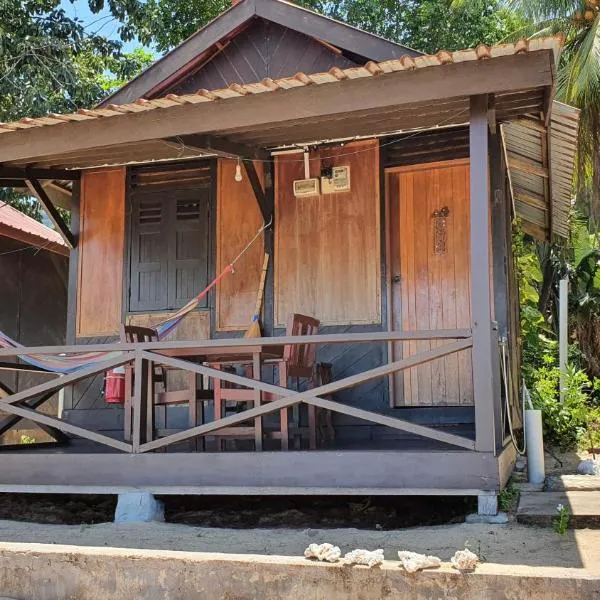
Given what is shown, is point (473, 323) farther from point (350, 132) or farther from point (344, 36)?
point (344, 36)

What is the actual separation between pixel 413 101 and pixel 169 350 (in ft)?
7.71

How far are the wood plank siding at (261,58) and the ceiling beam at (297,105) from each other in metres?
1.54

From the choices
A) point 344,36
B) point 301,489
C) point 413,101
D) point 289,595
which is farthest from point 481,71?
point 289,595

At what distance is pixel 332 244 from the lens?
6387 mm

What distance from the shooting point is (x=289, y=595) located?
3.31 meters

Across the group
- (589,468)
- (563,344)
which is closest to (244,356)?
(589,468)

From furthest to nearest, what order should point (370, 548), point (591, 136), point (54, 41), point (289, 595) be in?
1. point (591, 136)
2. point (54, 41)
3. point (370, 548)
4. point (289, 595)

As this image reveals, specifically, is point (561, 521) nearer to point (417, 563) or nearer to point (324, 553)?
point (417, 563)

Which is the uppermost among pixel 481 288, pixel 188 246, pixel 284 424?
pixel 188 246

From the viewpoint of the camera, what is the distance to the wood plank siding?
6.57m

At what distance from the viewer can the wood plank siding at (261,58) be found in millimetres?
6574

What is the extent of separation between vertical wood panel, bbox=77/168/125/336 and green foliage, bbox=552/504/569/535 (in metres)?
4.23

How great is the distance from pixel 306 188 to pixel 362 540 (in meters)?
3.38

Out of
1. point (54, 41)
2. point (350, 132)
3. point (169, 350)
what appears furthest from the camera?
point (54, 41)
